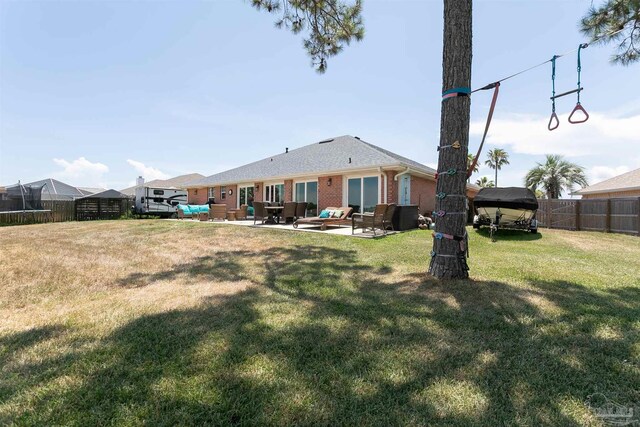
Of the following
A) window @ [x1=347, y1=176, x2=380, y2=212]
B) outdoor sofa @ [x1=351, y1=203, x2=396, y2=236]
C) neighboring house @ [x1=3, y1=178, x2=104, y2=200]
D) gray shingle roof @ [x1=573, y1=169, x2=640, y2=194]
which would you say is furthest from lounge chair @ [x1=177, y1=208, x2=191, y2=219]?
gray shingle roof @ [x1=573, y1=169, x2=640, y2=194]

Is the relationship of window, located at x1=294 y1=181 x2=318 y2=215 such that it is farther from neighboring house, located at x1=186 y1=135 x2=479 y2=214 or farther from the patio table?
the patio table

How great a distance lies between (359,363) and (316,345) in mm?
431

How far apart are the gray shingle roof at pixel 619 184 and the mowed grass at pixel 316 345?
19123 millimetres

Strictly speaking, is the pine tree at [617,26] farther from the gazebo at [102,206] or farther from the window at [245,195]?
the gazebo at [102,206]

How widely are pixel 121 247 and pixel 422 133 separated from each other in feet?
43.9

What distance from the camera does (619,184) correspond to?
19.2m

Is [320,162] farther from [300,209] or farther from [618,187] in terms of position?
[618,187]

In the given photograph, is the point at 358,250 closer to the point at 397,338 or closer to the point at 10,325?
the point at 397,338

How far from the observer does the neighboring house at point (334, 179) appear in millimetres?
12766

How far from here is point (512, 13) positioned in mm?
6715

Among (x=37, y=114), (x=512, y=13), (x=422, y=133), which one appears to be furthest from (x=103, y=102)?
(x=512, y=13)

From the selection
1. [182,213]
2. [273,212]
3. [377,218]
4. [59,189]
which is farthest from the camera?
[59,189]

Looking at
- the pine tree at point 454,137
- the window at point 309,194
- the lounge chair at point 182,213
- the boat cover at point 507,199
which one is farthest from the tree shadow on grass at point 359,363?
Answer: the lounge chair at point 182,213

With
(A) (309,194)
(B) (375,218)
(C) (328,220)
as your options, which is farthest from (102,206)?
(B) (375,218)
